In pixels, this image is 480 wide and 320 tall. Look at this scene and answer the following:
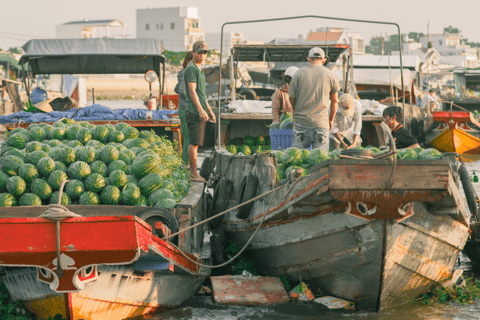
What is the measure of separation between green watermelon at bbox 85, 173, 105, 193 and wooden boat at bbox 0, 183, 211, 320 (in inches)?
12.0

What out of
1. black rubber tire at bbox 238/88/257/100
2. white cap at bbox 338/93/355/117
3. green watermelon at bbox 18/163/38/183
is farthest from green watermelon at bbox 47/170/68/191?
black rubber tire at bbox 238/88/257/100

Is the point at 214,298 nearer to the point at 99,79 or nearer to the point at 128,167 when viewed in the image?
the point at 128,167

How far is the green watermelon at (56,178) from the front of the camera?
15.4 ft

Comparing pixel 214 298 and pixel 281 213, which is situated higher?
pixel 281 213

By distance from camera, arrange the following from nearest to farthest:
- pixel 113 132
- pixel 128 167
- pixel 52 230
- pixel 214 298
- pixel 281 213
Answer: pixel 52 230, pixel 281 213, pixel 214 298, pixel 128 167, pixel 113 132

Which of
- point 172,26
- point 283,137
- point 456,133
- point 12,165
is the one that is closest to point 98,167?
point 12,165

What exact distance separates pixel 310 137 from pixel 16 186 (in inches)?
120

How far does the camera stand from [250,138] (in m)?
9.98

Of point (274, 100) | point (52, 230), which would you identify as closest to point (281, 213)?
point (52, 230)

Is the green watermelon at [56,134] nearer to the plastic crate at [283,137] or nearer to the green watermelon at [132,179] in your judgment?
the green watermelon at [132,179]

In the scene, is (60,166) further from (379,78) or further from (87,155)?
(379,78)

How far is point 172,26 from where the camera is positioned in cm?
9038

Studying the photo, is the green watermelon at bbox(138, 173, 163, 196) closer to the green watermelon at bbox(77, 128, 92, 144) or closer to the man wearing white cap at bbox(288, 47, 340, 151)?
the green watermelon at bbox(77, 128, 92, 144)

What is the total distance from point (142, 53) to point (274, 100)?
5184 mm
